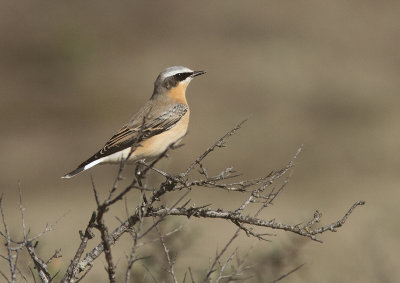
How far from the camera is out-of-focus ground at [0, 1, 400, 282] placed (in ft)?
53.9

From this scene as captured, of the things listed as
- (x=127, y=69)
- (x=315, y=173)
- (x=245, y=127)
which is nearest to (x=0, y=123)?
(x=127, y=69)

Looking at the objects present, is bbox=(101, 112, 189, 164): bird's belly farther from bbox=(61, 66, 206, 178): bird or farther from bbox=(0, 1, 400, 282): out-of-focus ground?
bbox=(0, 1, 400, 282): out-of-focus ground

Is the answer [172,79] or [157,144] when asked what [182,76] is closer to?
[172,79]

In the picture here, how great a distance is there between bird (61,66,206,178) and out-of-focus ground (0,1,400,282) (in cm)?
445

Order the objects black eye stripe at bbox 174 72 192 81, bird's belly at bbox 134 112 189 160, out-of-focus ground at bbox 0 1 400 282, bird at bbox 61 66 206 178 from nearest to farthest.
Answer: bird at bbox 61 66 206 178 → bird's belly at bbox 134 112 189 160 → black eye stripe at bbox 174 72 192 81 → out-of-focus ground at bbox 0 1 400 282

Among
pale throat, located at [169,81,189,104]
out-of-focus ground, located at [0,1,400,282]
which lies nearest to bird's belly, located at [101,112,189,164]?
pale throat, located at [169,81,189,104]

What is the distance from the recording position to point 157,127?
8141mm

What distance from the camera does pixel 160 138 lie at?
317 inches

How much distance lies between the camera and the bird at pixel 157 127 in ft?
25.5

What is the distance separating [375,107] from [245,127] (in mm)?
3767

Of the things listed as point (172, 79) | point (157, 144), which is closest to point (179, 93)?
point (172, 79)

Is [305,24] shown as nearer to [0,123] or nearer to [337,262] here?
[0,123]

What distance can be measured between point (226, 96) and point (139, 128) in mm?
13754

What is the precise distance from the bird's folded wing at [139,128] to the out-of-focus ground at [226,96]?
4748mm
